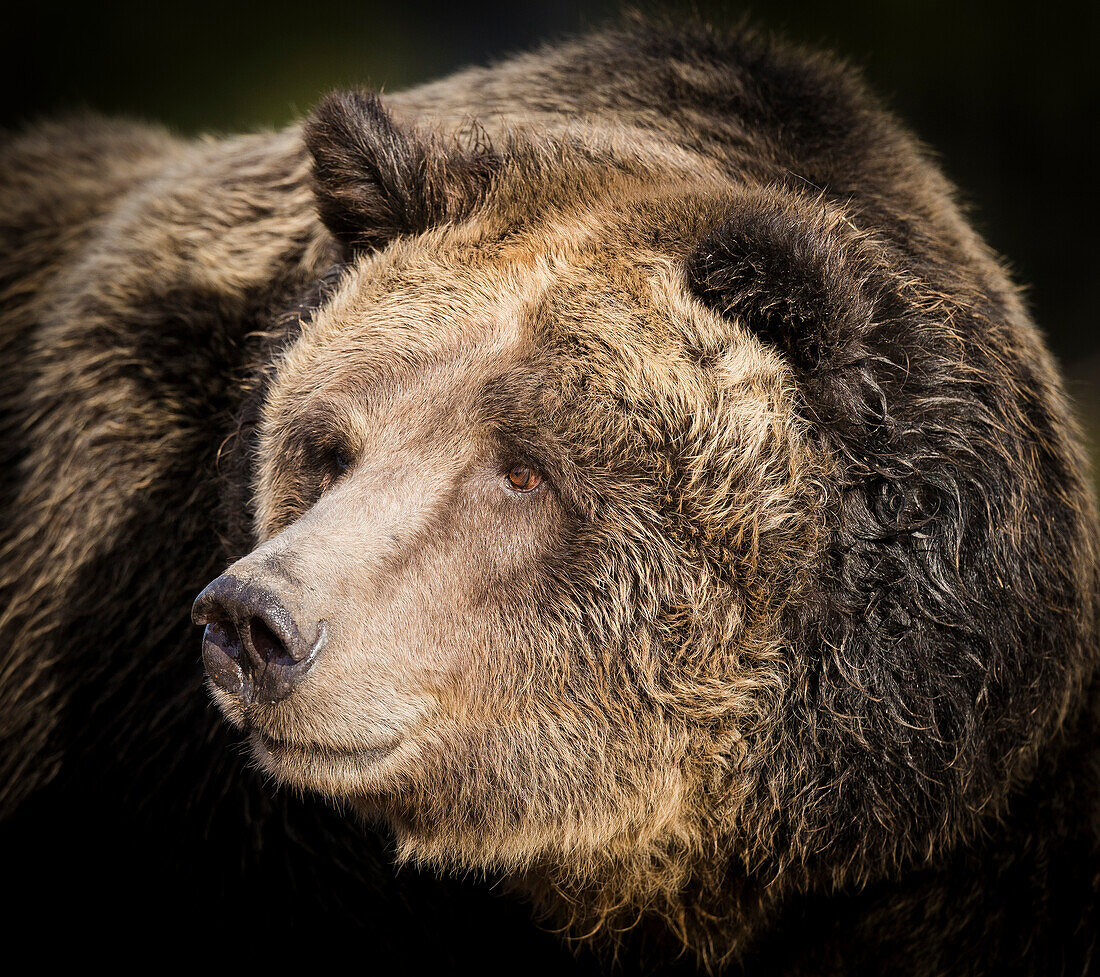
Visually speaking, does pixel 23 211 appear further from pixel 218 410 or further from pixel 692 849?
pixel 692 849

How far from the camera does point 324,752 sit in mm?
2412

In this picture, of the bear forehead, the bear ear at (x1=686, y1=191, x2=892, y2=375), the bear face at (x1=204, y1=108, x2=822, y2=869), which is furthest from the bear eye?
the bear ear at (x1=686, y1=191, x2=892, y2=375)

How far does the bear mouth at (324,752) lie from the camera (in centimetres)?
241

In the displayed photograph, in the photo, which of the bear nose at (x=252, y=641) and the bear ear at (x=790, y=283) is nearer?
the bear nose at (x=252, y=641)

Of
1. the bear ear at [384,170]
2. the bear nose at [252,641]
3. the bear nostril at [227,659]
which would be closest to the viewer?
the bear nose at [252,641]

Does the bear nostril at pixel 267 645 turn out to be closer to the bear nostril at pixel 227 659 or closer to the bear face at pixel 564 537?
the bear nostril at pixel 227 659

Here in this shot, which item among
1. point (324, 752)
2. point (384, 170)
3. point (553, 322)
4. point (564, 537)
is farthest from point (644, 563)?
point (384, 170)

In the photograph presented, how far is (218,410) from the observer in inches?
136

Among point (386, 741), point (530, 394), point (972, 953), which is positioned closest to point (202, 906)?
point (386, 741)

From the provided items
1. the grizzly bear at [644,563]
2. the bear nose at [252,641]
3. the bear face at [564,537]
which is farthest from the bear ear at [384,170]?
the bear nose at [252,641]

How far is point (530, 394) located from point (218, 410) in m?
1.31

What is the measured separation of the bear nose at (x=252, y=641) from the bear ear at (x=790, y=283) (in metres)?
1.16

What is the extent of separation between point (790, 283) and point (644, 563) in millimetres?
692

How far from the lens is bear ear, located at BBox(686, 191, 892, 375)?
2.51m
